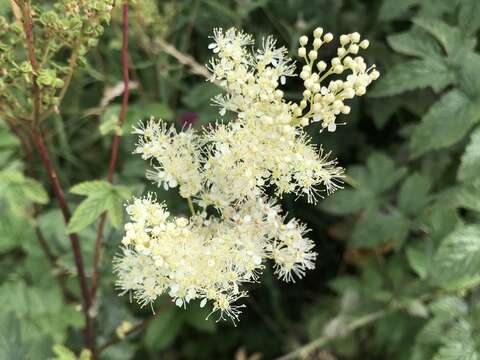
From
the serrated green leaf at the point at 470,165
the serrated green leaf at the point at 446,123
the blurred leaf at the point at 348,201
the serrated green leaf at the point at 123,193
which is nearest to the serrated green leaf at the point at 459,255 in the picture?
the serrated green leaf at the point at 470,165

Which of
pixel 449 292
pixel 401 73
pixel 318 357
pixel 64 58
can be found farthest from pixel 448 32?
A: pixel 64 58

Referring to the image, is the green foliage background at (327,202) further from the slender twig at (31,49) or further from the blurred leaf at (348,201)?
the slender twig at (31,49)

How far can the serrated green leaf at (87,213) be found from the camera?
1264mm

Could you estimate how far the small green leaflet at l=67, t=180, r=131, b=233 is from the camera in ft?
4.18

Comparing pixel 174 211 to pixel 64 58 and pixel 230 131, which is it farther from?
pixel 230 131

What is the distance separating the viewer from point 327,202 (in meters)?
2.03

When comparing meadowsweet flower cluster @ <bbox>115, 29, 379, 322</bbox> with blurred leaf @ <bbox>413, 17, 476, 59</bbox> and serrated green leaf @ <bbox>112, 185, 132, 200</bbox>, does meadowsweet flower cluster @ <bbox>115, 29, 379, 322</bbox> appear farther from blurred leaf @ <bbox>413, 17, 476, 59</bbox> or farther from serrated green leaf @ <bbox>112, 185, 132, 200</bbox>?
blurred leaf @ <bbox>413, 17, 476, 59</bbox>

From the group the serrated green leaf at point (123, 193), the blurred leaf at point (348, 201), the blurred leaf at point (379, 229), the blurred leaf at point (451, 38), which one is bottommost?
the serrated green leaf at point (123, 193)

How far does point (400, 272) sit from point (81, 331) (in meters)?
1.07

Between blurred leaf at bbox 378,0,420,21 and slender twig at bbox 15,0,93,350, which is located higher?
blurred leaf at bbox 378,0,420,21

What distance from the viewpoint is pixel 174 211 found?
77.4 inches

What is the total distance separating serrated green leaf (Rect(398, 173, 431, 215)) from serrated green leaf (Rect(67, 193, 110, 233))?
100 cm

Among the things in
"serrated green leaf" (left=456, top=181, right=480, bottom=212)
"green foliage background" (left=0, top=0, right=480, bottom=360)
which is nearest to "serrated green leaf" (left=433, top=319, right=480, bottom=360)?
"green foliage background" (left=0, top=0, right=480, bottom=360)

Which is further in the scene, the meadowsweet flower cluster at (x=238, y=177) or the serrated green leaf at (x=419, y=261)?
the serrated green leaf at (x=419, y=261)
